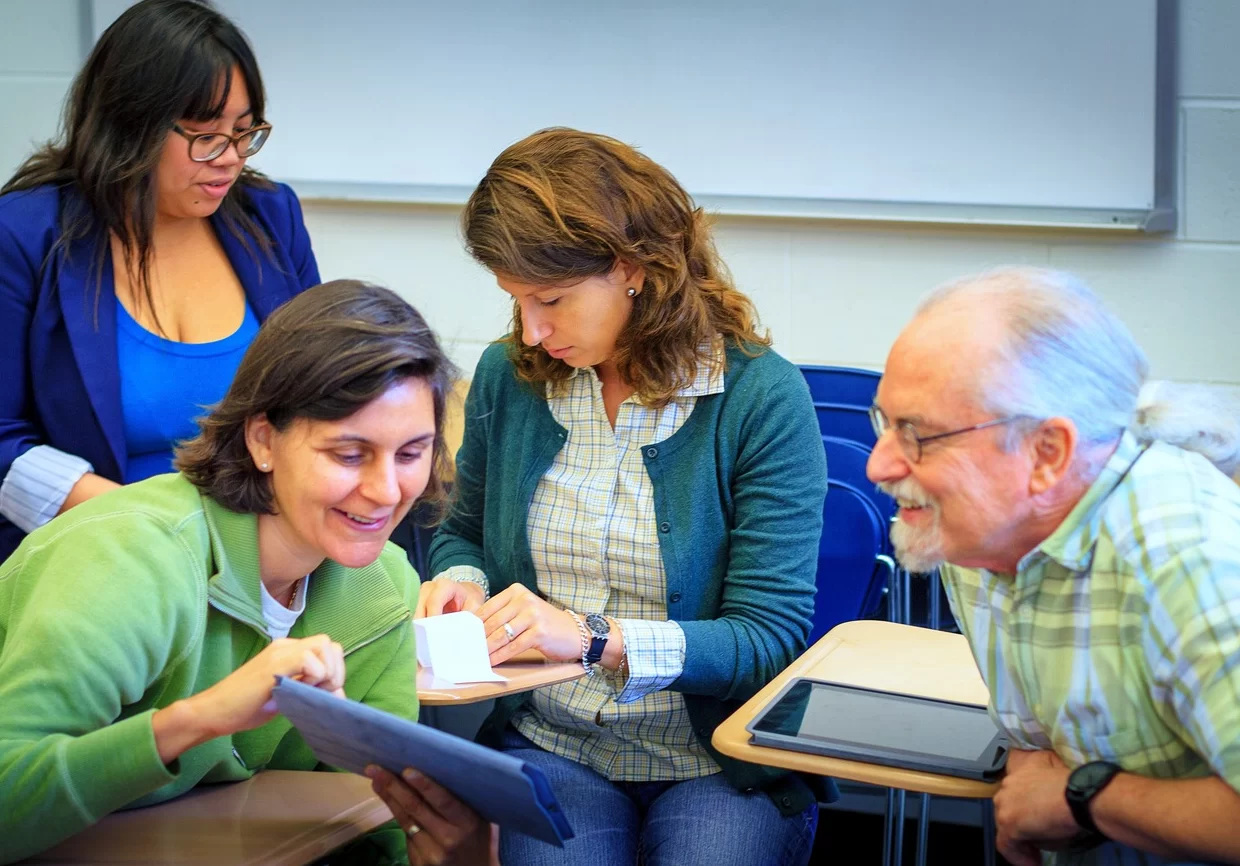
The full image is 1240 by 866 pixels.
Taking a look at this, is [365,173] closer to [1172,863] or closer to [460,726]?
[460,726]

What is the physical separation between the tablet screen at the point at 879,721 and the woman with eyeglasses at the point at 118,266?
1035mm

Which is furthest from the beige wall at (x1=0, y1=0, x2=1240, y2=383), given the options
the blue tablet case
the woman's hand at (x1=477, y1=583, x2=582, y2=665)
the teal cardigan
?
the blue tablet case

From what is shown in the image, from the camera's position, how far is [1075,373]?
1230mm

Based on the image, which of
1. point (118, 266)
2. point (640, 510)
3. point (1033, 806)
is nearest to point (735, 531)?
point (640, 510)

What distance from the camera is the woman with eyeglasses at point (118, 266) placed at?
1948 mm

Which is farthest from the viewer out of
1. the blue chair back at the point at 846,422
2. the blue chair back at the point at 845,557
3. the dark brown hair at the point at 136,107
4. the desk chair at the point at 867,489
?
the blue chair back at the point at 846,422

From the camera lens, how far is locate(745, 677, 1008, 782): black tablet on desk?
1.34 metres

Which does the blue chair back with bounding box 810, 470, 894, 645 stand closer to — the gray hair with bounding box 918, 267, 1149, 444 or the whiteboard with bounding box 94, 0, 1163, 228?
the gray hair with bounding box 918, 267, 1149, 444

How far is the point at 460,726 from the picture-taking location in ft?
10.6

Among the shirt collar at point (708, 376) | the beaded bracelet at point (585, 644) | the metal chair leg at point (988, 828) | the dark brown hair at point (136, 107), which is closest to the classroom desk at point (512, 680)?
the beaded bracelet at point (585, 644)

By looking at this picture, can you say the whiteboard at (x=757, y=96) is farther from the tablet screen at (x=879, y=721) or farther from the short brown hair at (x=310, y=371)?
the short brown hair at (x=310, y=371)

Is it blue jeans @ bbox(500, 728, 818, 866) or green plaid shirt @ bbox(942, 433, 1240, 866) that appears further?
blue jeans @ bbox(500, 728, 818, 866)

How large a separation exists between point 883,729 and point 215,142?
137 centimetres

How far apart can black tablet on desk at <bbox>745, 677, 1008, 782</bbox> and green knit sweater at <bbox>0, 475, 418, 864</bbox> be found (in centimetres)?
45
